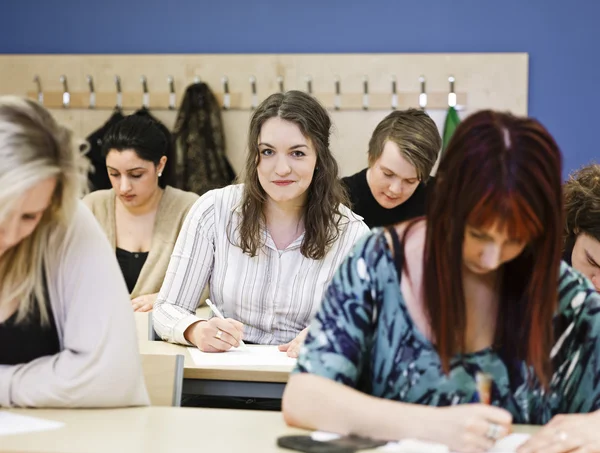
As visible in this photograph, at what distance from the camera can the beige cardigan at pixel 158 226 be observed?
3.97 meters

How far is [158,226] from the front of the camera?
13.5 feet

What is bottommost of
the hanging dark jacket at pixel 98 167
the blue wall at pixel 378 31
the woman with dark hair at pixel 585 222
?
the woman with dark hair at pixel 585 222

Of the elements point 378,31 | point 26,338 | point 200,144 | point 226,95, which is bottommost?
point 26,338

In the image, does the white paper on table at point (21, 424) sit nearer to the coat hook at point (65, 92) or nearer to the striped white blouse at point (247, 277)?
the striped white blouse at point (247, 277)

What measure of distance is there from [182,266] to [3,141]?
132 centimetres

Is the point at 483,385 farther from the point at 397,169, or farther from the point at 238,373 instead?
the point at 397,169

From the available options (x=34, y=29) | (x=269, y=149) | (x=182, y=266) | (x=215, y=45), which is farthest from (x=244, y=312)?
(x=34, y=29)

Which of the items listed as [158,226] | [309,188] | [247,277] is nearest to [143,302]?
[158,226]

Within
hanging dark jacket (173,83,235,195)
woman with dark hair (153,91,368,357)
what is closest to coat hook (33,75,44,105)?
hanging dark jacket (173,83,235,195)

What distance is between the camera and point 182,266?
2830mm

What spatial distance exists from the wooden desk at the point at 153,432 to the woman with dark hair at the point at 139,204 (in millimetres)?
2281

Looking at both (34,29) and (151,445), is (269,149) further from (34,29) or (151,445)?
(34,29)

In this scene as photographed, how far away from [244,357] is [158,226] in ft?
5.65

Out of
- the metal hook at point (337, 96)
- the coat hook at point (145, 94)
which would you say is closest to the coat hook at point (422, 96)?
the metal hook at point (337, 96)
